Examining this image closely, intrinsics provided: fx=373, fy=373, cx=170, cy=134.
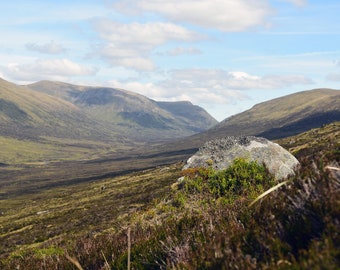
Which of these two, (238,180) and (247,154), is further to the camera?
(247,154)

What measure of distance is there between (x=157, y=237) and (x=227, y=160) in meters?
14.1

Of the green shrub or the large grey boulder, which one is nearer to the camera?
the green shrub

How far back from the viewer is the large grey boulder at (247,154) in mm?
19737

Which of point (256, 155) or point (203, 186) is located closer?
point (203, 186)

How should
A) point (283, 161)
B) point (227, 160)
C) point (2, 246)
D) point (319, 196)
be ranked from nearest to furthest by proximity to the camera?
point (319, 196), point (283, 161), point (227, 160), point (2, 246)

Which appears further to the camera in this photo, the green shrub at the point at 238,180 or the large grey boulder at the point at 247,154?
the large grey boulder at the point at 247,154

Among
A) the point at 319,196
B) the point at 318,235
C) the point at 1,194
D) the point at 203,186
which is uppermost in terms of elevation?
the point at 319,196

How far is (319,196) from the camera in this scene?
535cm

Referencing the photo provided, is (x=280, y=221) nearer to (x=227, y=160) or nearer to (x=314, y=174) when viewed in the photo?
(x=314, y=174)

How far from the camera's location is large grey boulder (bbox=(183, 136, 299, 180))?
64.8 ft

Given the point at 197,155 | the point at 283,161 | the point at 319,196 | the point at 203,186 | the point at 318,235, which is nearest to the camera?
the point at 318,235

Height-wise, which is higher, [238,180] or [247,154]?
[247,154]

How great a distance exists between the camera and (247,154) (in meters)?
21.4

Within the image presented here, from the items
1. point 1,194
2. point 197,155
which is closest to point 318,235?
point 197,155
